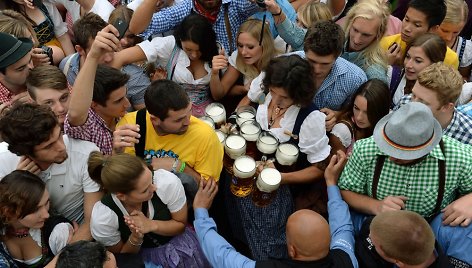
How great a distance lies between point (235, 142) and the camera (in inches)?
116

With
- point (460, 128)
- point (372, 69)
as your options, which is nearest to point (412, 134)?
point (460, 128)

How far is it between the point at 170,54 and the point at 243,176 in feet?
4.78

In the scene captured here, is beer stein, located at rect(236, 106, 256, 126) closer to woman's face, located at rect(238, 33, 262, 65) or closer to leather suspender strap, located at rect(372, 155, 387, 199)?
woman's face, located at rect(238, 33, 262, 65)

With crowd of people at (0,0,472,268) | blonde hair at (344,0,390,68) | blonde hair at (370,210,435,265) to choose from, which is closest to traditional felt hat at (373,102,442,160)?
crowd of people at (0,0,472,268)

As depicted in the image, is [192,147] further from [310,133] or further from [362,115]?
[362,115]

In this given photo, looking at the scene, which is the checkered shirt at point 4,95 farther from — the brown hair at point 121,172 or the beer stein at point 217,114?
the beer stein at point 217,114

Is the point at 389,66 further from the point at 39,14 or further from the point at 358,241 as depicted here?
the point at 39,14

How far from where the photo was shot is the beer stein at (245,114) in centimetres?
320

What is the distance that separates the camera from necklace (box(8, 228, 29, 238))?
93.9 inches

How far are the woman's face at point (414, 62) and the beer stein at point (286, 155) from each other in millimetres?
1223

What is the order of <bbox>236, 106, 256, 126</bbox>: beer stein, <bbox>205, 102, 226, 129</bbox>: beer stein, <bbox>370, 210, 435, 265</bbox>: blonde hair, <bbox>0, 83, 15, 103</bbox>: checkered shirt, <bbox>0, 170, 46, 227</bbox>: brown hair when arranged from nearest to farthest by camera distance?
1. <bbox>370, 210, 435, 265</bbox>: blonde hair
2. <bbox>0, 170, 46, 227</bbox>: brown hair
3. <bbox>0, 83, 15, 103</bbox>: checkered shirt
4. <bbox>236, 106, 256, 126</bbox>: beer stein
5. <bbox>205, 102, 226, 129</bbox>: beer stein

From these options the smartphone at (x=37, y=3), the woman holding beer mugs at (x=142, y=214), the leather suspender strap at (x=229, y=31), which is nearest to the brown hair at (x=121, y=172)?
the woman holding beer mugs at (x=142, y=214)

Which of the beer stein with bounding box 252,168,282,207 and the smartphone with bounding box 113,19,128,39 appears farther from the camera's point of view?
the smartphone with bounding box 113,19,128,39

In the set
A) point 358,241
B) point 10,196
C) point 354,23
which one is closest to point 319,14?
point 354,23
